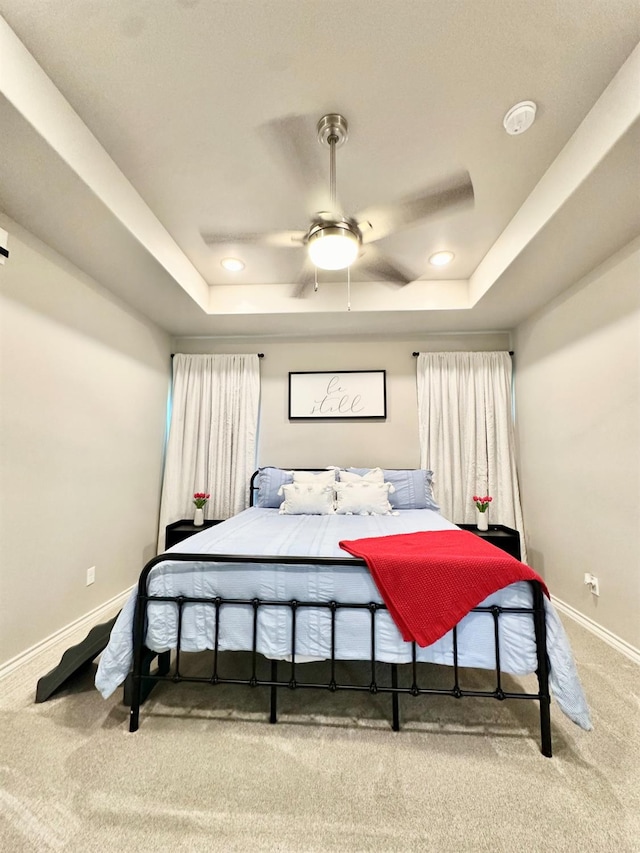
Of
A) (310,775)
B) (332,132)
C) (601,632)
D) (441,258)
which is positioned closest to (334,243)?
(332,132)

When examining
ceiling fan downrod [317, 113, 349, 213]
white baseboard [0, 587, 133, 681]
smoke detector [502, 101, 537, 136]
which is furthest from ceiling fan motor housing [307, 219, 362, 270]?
white baseboard [0, 587, 133, 681]

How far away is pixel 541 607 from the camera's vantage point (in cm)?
146

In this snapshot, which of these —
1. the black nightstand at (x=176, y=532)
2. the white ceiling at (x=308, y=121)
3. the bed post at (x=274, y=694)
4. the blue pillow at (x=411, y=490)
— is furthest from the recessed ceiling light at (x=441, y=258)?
the black nightstand at (x=176, y=532)

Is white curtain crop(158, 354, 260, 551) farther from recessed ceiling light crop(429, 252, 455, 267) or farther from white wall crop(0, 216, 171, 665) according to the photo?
recessed ceiling light crop(429, 252, 455, 267)

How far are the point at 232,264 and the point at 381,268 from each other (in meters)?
1.27

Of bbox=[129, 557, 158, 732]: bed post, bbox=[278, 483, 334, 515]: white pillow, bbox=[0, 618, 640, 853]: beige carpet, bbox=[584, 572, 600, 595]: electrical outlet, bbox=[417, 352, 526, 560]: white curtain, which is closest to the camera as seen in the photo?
bbox=[0, 618, 640, 853]: beige carpet

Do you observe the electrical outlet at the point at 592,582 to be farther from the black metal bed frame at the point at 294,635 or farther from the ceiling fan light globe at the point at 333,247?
the ceiling fan light globe at the point at 333,247

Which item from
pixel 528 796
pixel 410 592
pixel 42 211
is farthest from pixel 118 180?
pixel 528 796

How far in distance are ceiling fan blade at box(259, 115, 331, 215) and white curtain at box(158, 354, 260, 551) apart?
205 centimetres

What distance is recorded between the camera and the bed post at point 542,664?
1435 millimetres

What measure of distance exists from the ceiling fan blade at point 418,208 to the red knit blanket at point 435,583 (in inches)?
81.6

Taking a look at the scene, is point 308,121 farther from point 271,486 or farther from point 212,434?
point 212,434

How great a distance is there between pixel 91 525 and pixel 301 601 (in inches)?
78.1

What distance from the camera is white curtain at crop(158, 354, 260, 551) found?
3.75 meters
